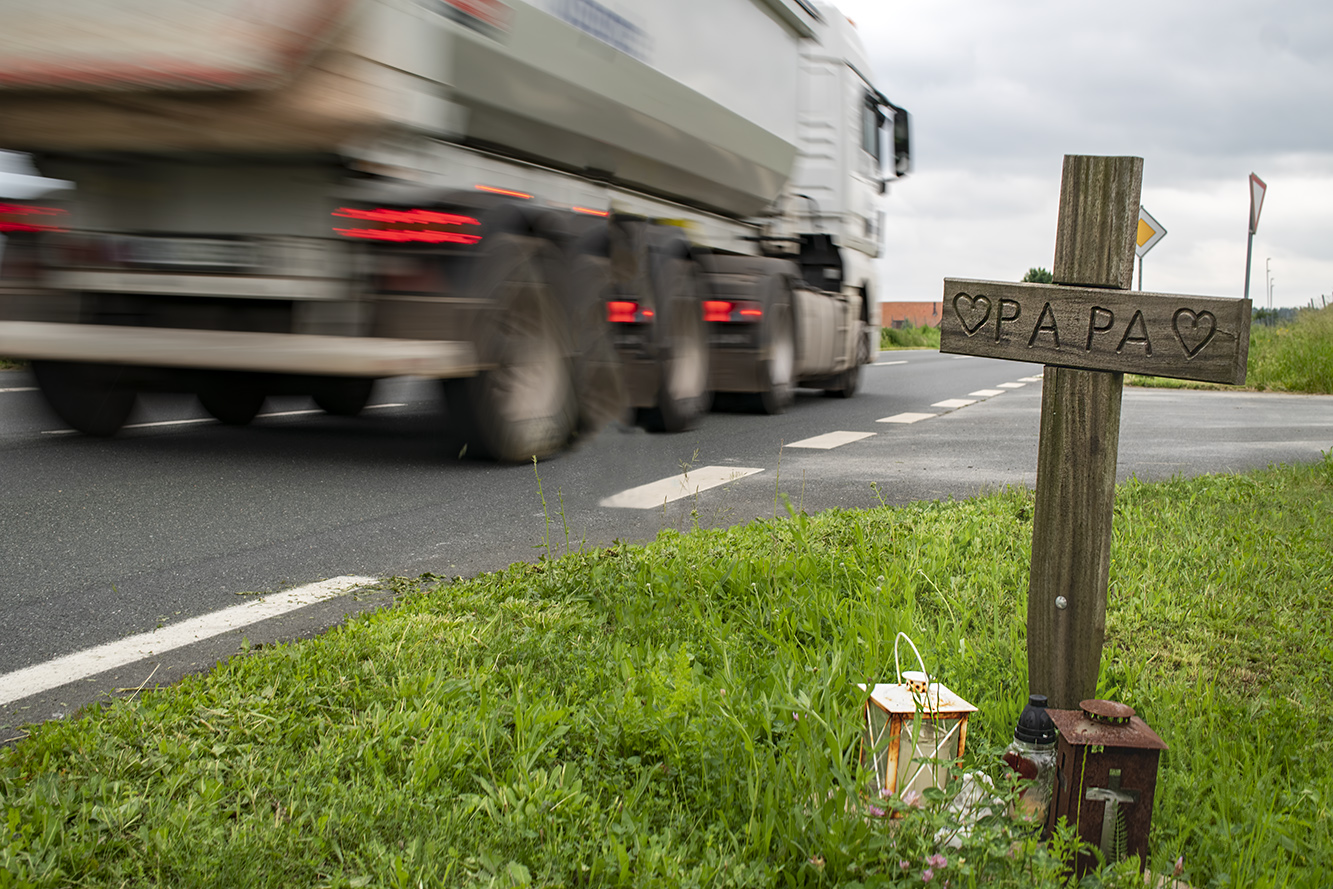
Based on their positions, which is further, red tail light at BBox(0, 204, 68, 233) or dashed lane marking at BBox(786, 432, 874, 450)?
dashed lane marking at BBox(786, 432, 874, 450)

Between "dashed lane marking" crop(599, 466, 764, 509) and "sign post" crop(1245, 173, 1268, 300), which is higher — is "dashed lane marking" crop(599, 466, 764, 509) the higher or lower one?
the lower one

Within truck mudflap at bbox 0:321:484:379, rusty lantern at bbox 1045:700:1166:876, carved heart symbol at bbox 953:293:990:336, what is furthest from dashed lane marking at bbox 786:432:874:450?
rusty lantern at bbox 1045:700:1166:876

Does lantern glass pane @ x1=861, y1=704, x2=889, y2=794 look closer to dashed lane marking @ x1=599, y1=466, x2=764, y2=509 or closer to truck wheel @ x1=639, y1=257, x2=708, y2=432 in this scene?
dashed lane marking @ x1=599, y1=466, x2=764, y2=509

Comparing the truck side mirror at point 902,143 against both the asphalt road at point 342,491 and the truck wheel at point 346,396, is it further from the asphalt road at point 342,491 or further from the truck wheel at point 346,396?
the truck wheel at point 346,396

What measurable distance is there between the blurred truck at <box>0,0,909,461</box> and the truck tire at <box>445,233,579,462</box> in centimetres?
2

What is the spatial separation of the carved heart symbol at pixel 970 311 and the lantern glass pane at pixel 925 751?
0.76 metres

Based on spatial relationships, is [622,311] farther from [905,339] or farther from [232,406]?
[905,339]

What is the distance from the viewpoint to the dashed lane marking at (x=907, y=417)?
33.0 ft

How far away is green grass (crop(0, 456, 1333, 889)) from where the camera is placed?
178 cm

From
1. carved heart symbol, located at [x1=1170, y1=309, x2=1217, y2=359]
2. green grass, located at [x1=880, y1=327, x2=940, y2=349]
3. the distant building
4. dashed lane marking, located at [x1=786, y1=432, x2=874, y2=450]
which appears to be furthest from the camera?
the distant building

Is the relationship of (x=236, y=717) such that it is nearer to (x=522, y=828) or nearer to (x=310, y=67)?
(x=522, y=828)

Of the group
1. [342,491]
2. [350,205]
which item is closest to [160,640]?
[342,491]

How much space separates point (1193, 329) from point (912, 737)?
0.88 meters

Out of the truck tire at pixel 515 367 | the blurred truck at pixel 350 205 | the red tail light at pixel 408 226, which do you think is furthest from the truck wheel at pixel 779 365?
the red tail light at pixel 408 226
